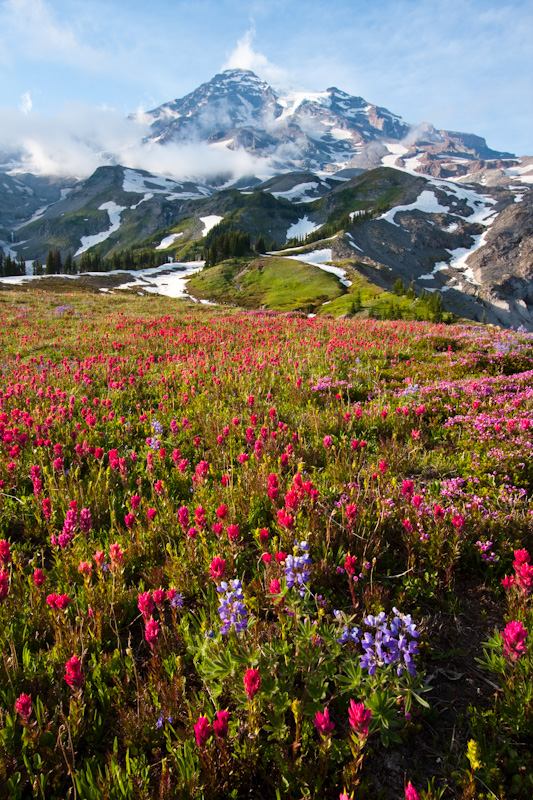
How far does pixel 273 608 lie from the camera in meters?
2.81

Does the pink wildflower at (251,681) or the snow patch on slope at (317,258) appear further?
the snow patch on slope at (317,258)

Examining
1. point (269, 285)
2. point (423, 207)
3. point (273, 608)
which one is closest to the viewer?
point (273, 608)

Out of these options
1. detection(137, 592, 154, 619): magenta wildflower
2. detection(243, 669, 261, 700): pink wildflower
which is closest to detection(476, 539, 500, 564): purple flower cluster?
detection(243, 669, 261, 700): pink wildflower

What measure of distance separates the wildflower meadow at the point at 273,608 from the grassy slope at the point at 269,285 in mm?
62374

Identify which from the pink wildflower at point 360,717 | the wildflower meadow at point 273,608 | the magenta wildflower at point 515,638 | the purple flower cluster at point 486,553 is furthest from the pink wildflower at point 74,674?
the purple flower cluster at point 486,553

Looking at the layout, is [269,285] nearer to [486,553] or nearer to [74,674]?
[486,553]

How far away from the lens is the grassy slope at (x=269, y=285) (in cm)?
7350

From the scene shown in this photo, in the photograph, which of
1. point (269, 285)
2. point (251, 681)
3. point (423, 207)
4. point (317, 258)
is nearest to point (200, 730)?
point (251, 681)

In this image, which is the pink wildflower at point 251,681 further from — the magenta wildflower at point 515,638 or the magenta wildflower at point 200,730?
the magenta wildflower at point 515,638

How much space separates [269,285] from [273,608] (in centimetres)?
8801

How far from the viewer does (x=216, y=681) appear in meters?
2.29

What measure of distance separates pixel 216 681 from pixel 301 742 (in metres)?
0.57

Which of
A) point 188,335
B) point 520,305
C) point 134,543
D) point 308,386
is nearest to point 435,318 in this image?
point 188,335

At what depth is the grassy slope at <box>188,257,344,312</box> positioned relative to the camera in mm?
73500
